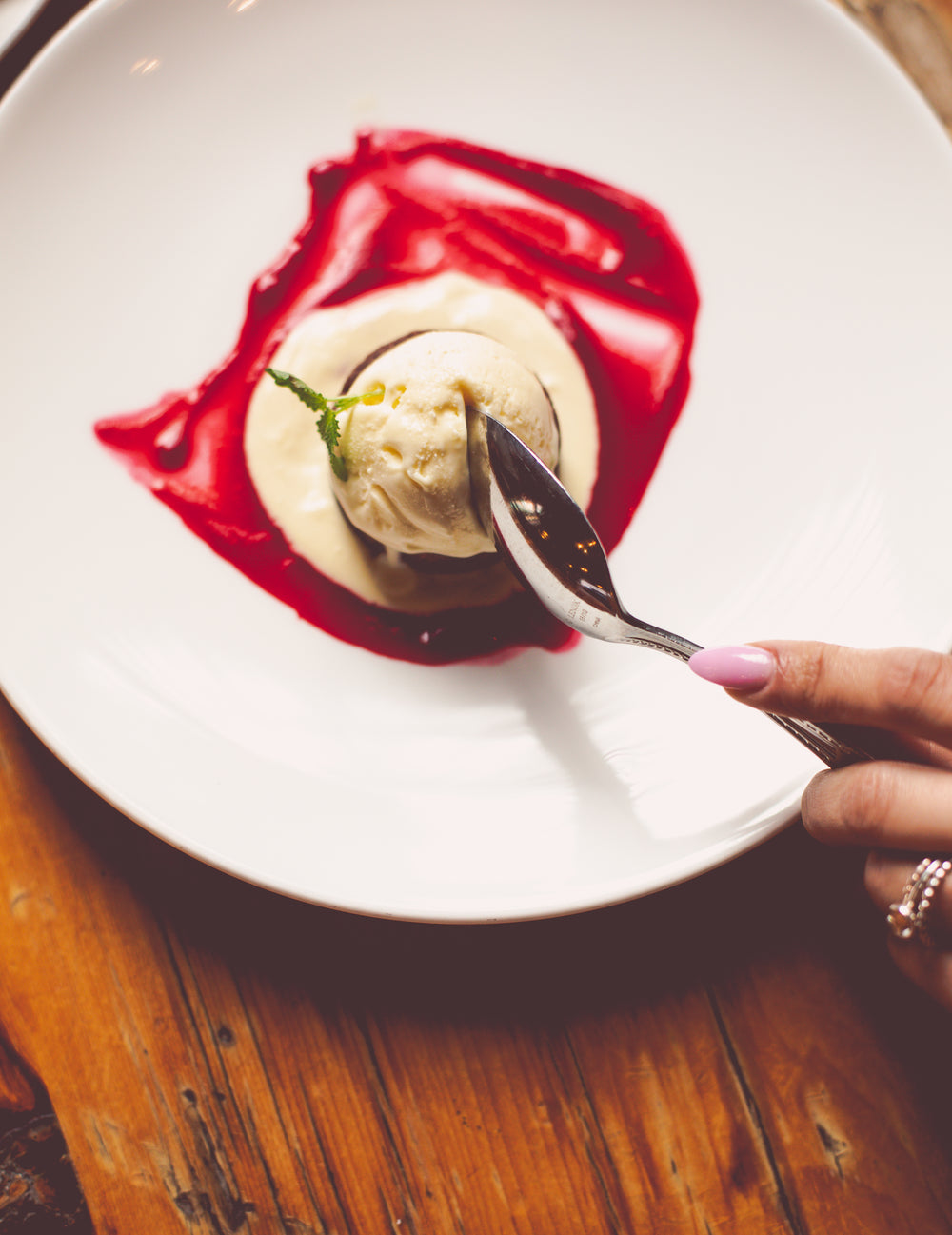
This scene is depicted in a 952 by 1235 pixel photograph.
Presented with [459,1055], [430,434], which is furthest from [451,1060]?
[430,434]

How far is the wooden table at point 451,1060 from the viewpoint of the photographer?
1270 mm

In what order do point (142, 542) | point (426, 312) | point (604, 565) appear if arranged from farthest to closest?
point (426, 312) → point (142, 542) → point (604, 565)

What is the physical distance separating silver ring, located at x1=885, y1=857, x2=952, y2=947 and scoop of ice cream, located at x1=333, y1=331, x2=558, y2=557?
0.69 meters

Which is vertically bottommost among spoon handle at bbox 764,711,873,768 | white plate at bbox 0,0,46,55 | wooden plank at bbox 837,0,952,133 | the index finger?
spoon handle at bbox 764,711,873,768

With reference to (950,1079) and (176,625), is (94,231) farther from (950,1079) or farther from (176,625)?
(950,1079)

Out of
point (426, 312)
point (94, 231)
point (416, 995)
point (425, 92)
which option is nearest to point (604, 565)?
point (426, 312)

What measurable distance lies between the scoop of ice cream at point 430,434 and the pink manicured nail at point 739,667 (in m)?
0.40

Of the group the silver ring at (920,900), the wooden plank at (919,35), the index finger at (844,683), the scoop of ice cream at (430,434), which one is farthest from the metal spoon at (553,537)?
the wooden plank at (919,35)

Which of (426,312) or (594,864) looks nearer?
(594,864)

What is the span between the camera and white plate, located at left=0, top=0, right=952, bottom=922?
4.17ft

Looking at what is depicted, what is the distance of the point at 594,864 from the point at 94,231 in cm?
116

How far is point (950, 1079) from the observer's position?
50.7 inches

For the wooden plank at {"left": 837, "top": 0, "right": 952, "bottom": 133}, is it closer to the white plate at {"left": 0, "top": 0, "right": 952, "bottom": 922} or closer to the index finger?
the white plate at {"left": 0, "top": 0, "right": 952, "bottom": 922}

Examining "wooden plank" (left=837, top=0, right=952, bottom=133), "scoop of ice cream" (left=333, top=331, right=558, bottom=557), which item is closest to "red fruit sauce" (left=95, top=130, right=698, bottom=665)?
"scoop of ice cream" (left=333, top=331, right=558, bottom=557)
